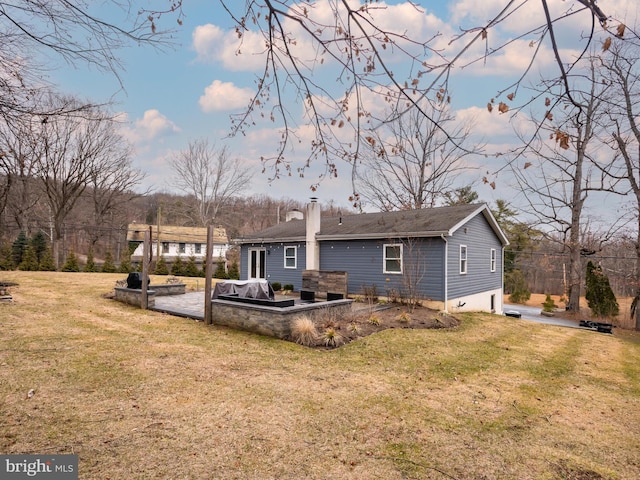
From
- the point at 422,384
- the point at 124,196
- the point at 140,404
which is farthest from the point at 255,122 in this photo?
the point at 124,196

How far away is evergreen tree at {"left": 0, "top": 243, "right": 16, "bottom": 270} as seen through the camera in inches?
929

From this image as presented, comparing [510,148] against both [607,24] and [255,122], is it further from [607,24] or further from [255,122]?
[255,122]

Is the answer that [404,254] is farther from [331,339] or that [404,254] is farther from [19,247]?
[19,247]

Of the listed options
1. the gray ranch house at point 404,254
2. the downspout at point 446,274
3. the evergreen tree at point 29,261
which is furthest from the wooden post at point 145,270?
the evergreen tree at point 29,261

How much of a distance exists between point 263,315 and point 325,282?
671cm

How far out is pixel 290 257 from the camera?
18062 millimetres

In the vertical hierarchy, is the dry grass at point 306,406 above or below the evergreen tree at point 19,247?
below

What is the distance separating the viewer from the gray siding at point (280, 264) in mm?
17562

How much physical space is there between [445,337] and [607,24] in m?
8.12

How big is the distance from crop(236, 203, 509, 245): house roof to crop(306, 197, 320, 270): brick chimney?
32cm

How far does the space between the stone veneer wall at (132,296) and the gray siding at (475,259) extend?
34.1ft

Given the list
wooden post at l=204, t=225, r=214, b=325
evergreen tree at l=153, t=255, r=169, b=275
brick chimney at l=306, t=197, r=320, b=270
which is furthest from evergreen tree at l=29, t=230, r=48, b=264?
wooden post at l=204, t=225, r=214, b=325

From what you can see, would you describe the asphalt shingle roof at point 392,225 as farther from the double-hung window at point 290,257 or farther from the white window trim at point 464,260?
the white window trim at point 464,260

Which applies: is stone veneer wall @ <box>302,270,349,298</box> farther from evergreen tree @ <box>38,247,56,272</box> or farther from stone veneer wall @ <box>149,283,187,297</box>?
evergreen tree @ <box>38,247,56,272</box>
